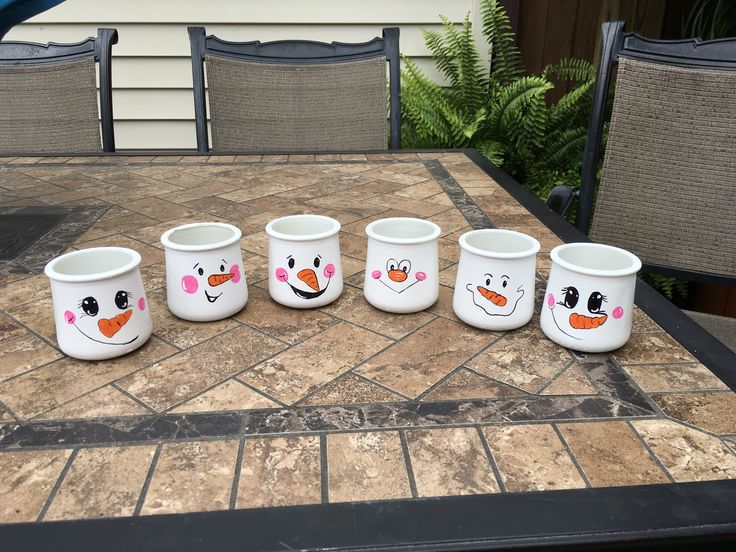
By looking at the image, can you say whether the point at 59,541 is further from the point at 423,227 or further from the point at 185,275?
the point at 423,227

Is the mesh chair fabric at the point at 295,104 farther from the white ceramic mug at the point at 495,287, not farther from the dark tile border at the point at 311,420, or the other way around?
the dark tile border at the point at 311,420

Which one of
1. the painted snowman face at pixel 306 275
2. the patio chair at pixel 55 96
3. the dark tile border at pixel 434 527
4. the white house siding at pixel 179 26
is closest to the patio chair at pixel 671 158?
the painted snowman face at pixel 306 275

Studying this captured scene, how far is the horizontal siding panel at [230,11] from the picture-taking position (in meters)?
2.87

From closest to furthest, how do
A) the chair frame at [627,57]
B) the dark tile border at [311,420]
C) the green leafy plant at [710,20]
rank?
1. the dark tile border at [311,420]
2. the chair frame at [627,57]
3. the green leafy plant at [710,20]

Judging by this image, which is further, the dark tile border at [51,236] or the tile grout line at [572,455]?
the dark tile border at [51,236]

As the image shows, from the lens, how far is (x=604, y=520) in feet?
1.49

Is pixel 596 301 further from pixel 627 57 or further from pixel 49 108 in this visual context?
pixel 49 108

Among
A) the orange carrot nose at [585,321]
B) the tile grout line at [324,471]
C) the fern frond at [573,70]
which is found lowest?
the tile grout line at [324,471]

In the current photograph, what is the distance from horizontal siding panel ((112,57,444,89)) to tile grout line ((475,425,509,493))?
2.83m

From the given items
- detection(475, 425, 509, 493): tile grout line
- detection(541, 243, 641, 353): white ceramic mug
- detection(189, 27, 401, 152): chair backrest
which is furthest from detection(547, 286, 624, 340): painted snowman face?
detection(189, 27, 401, 152): chair backrest

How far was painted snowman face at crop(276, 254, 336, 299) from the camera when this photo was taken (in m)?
0.80

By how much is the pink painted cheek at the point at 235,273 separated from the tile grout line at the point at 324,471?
0.97 ft

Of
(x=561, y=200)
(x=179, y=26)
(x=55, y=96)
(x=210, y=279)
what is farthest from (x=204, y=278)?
(x=179, y=26)

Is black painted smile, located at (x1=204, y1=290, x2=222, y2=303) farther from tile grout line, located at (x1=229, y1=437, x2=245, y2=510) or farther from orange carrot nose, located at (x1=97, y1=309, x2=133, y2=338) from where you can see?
tile grout line, located at (x1=229, y1=437, x2=245, y2=510)
